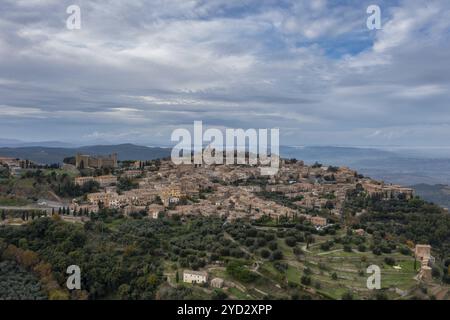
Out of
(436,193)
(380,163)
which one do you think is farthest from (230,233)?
(380,163)

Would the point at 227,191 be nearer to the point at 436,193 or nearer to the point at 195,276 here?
the point at 195,276

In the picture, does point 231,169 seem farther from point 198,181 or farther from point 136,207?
point 136,207

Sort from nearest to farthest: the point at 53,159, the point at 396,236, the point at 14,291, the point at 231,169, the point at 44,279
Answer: the point at 14,291 → the point at 44,279 → the point at 396,236 → the point at 231,169 → the point at 53,159

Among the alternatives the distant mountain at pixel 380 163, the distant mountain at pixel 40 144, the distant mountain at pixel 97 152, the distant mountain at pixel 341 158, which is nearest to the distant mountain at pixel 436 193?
the distant mountain at pixel 341 158

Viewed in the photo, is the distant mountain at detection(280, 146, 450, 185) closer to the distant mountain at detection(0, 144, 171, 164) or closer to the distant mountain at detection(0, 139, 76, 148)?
the distant mountain at detection(0, 144, 171, 164)

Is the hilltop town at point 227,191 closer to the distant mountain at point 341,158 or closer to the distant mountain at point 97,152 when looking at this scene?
the distant mountain at point 341,158

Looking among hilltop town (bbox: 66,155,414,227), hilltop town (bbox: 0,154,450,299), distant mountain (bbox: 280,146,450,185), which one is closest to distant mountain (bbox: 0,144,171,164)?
distant mountain (bbox: 280,146,450,185)

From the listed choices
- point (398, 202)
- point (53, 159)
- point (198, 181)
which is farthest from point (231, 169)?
point (53, 159)
